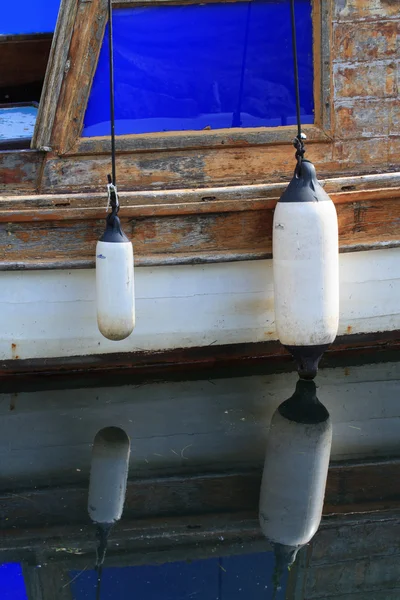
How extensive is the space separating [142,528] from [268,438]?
0.99m

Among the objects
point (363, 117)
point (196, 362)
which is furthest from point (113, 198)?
point (363, 117)

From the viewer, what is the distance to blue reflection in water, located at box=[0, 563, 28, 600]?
3.44 m

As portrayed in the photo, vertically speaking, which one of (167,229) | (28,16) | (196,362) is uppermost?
(28,16)

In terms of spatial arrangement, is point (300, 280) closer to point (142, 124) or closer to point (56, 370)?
point (142, 124)

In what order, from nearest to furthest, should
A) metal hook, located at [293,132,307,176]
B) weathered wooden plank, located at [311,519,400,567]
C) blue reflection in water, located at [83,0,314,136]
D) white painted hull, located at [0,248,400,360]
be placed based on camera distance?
1. weathered wooden plank, located at [311,519,400,567]
2. metal hook, located at [293,132,307,176]
3. blue reflection in water, located at [83,0,314,136]
4. white painted hull, located at [0,248,400,360]

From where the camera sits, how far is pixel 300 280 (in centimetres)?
469

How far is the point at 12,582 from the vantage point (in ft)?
11.5

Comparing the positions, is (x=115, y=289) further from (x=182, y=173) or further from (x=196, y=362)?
(x=196, y=362)

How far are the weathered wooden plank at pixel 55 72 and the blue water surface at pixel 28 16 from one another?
1848 millimetres

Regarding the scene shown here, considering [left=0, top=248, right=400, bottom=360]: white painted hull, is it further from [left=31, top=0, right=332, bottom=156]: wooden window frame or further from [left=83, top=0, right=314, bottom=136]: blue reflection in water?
[left=83, top=0, right=314, bottom=136]: blue reflection in water

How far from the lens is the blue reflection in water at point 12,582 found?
11.3ft

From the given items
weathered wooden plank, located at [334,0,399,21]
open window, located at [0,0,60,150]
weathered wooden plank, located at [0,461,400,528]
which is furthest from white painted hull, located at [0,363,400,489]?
open window, located at [0,0,60,150]

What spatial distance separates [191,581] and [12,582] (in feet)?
2.25

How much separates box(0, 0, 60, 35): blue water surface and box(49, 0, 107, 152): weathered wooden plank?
1.87 m
